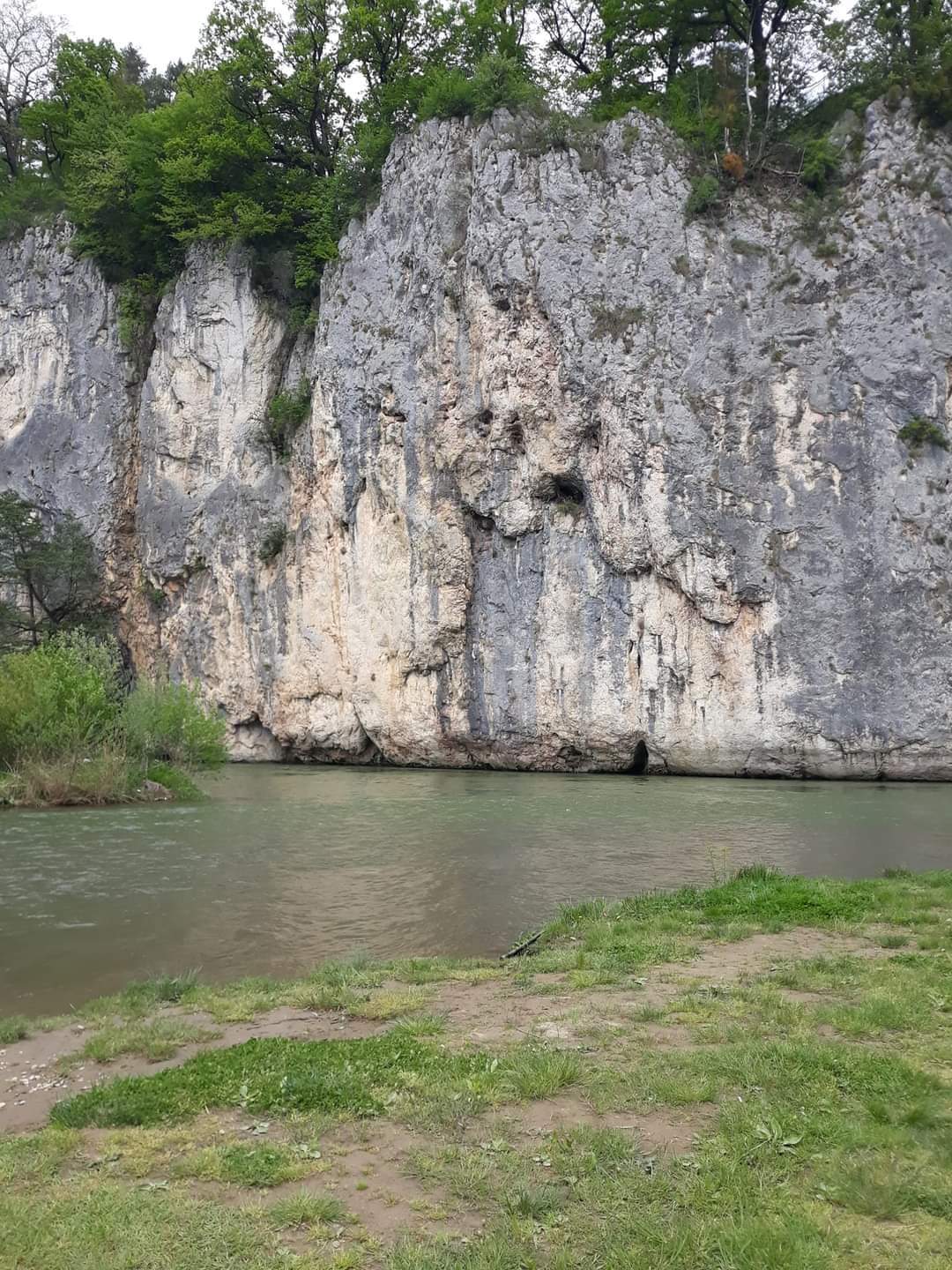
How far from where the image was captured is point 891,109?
2812cm

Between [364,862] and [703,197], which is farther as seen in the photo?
[703,197]

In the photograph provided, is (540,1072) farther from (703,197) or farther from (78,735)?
(703,197)

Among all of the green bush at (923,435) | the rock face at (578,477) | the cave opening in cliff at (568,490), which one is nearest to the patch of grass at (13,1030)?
the rock face at (578,477)

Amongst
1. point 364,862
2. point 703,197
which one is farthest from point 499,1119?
point 703,197

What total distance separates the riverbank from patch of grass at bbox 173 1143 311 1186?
2cm

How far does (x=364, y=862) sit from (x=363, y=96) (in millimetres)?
35377

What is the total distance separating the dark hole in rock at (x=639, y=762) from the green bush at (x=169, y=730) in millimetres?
12893

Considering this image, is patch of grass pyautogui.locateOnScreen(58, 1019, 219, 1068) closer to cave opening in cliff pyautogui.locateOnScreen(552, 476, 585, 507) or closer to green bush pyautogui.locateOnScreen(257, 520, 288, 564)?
cave opening in cliff pyautogui.locateOnScreen(552, 476, 585, 507)

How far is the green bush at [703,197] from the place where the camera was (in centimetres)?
2900

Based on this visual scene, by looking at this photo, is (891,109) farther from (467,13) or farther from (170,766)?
(170,766)

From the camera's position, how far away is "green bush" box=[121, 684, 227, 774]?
73.0 ft

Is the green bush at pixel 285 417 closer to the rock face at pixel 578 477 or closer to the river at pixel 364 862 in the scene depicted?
the rock face at pixel 578 477

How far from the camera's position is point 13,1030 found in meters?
6.06

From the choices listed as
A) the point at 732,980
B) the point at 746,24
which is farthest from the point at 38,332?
the point at 732,980
